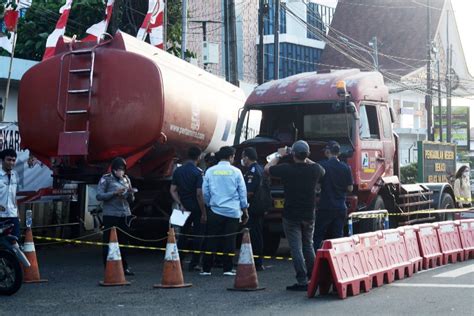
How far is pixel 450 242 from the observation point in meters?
16.0

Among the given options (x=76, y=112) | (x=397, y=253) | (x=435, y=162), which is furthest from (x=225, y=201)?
(x=435, y=162)

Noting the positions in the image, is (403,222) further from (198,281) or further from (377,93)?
(198,281)

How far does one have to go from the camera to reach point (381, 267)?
12.6 meters

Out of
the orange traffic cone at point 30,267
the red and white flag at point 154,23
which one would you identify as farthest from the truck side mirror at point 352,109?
the red and white flag at point 154,23

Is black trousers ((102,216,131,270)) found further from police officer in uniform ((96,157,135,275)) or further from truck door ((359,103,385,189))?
truck door ((359,103,385,189))

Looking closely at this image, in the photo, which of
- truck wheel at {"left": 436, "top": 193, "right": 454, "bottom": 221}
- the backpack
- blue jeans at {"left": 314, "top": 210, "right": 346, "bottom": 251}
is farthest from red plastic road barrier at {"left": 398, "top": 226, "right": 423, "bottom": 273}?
truck wheel at {"left": 436, "top": 193, "right": 454, "bottom": 221}

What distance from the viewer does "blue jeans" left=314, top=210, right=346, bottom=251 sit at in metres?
13.2

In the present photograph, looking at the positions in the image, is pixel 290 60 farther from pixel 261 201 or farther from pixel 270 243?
pixel 261 201

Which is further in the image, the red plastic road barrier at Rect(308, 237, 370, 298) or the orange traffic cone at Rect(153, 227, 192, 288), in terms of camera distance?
the orange traffic cone at Rect(153, 227, 192, 288)

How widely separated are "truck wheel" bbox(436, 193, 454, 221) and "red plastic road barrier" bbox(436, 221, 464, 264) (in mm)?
4537

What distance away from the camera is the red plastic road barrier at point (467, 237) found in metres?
16.7

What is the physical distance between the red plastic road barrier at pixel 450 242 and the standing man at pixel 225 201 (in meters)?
3.84

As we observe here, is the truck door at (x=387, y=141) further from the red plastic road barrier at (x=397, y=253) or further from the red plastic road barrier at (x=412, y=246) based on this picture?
the red plastic road barrier at (x=397, y=253)

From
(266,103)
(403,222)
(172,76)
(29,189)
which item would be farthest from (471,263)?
(29,189)
